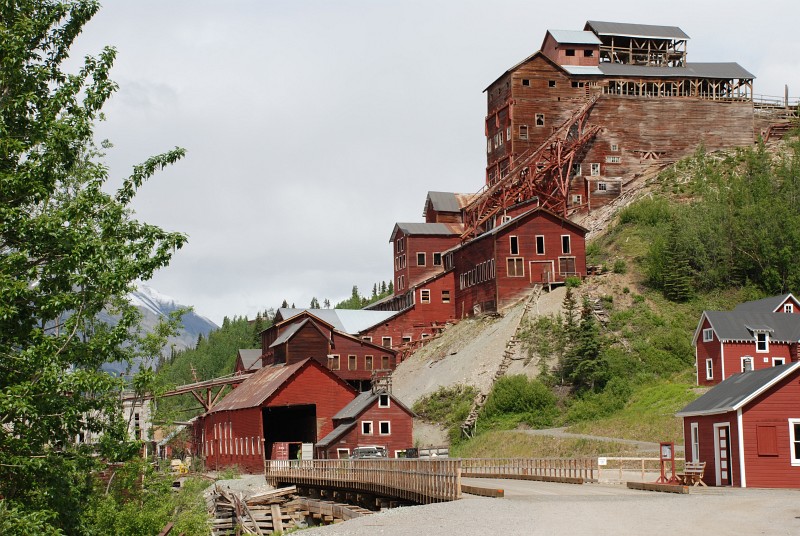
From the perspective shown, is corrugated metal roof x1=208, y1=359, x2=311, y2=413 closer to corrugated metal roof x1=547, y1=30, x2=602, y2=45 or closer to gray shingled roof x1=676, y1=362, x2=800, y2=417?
gray shingled roof x1=676, y1=362, x2=800, y2=417

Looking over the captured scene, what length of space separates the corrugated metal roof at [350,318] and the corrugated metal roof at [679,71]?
31.7 metres

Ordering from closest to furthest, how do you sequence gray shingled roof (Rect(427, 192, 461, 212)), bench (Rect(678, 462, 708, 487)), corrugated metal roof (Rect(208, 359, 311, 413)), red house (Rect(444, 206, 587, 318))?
bench (Rect(678, 462, 708, 487))
corrugated metal roof (Rect(208, 359, 311, 413))
red house (Rect(444, 206, 587, 318))
gray shingled roof (Rect(427, 192, 461, 212))

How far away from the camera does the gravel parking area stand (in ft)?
84.4

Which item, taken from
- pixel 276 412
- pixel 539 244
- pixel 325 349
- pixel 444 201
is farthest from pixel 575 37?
pixel 276 412

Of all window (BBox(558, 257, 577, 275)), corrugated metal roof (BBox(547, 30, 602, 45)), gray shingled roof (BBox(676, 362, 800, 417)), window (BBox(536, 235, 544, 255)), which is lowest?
gray shingled roof (BBox(676, 362, 800, 417))

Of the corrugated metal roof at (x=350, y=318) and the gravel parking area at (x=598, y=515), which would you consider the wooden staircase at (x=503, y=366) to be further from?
the gravel parking area at (x=598, y=515)

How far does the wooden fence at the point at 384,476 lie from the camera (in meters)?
37.1

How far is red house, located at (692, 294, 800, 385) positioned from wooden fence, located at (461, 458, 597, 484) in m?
15.0

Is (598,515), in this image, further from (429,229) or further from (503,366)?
(429,229)

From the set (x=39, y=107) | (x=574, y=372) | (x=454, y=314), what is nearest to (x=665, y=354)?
(x=574, y=372)

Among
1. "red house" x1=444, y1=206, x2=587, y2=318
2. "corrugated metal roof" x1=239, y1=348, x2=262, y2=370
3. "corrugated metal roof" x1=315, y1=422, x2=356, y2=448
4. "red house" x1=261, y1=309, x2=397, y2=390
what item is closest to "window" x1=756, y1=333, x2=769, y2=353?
"red house" x1=444, y1=206, x2=587, y2=318

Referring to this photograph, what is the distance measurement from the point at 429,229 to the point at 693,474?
66257 millimetres

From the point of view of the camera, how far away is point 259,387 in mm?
78750

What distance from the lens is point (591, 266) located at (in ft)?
277
